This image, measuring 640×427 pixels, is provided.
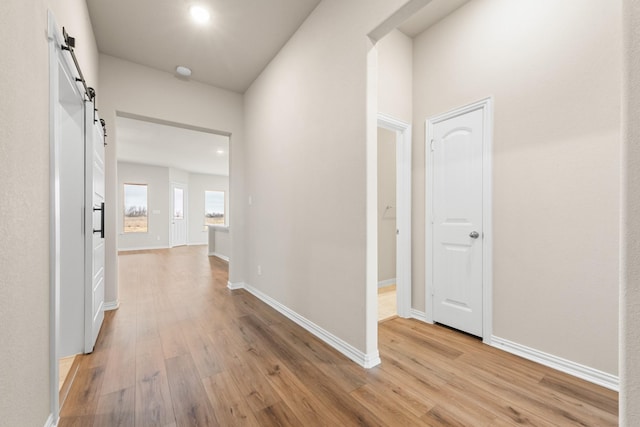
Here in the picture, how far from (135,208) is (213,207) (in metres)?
2.79

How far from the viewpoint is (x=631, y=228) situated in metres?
0.75

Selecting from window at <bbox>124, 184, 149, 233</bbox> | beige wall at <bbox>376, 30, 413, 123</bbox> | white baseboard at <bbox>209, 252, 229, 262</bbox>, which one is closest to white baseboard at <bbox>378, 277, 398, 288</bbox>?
beige wall at <bbox>376, 30, 413, 123</bbox>

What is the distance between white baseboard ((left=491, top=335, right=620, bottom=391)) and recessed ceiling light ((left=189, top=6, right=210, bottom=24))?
389 cm

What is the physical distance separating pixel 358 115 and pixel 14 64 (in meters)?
1.76

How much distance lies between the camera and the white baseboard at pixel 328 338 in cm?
192

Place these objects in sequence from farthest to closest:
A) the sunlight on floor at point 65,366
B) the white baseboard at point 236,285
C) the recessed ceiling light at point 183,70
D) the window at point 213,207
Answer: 1. the window at point 213,207
2. the white baseboard at point 236,285
3. the recessed ceiling light at point 183,70
4. the sunlight on floor at point 65,366

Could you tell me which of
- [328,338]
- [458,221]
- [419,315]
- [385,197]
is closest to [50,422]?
[328,338]

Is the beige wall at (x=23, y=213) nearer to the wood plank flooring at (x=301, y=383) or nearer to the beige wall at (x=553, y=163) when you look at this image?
the wood plank flooring at (x=301, y=383)

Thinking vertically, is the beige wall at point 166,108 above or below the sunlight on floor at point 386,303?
above

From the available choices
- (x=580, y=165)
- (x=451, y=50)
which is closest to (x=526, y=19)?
(x=451, y=50)

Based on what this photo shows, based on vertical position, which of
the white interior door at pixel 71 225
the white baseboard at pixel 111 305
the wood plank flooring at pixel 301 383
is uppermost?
the white interior door at pixel 71 225

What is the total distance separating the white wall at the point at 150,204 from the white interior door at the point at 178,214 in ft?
0.68

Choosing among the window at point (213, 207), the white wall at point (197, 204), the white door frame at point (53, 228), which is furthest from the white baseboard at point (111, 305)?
the window at point (213, 207)

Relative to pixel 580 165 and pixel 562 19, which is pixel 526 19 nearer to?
pixel 562 19
